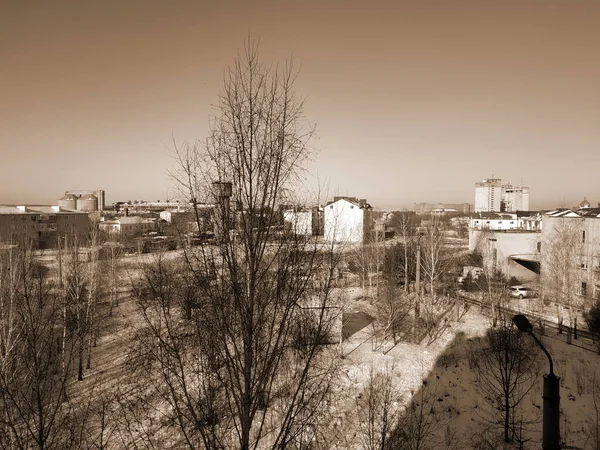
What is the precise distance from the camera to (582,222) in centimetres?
2194

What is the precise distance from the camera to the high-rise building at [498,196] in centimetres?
12262

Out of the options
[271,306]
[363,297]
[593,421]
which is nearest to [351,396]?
[593,421]

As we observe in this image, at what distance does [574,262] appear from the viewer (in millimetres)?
20828

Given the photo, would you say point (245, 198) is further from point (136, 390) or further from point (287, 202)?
point (136, 390)

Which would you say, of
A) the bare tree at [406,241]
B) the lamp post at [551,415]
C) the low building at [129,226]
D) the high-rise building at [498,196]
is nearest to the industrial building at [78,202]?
the low building at [129,226]

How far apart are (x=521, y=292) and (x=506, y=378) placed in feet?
58.6

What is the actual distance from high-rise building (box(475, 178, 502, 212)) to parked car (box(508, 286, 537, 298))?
109m

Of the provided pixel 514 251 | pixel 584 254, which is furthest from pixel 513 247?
pixel 584 254

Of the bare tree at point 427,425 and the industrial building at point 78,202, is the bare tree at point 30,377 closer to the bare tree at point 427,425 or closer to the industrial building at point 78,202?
the bare tree at point 427,425

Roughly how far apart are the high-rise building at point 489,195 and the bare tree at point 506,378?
122 m

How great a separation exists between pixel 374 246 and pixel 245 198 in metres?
27.5

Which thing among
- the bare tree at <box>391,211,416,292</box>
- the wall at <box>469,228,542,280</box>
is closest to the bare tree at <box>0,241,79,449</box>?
the bare tree at <box>391,211,416,292</box>

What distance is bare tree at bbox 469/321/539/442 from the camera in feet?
31.3

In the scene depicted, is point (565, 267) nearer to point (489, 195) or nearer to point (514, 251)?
point (514, 251)
